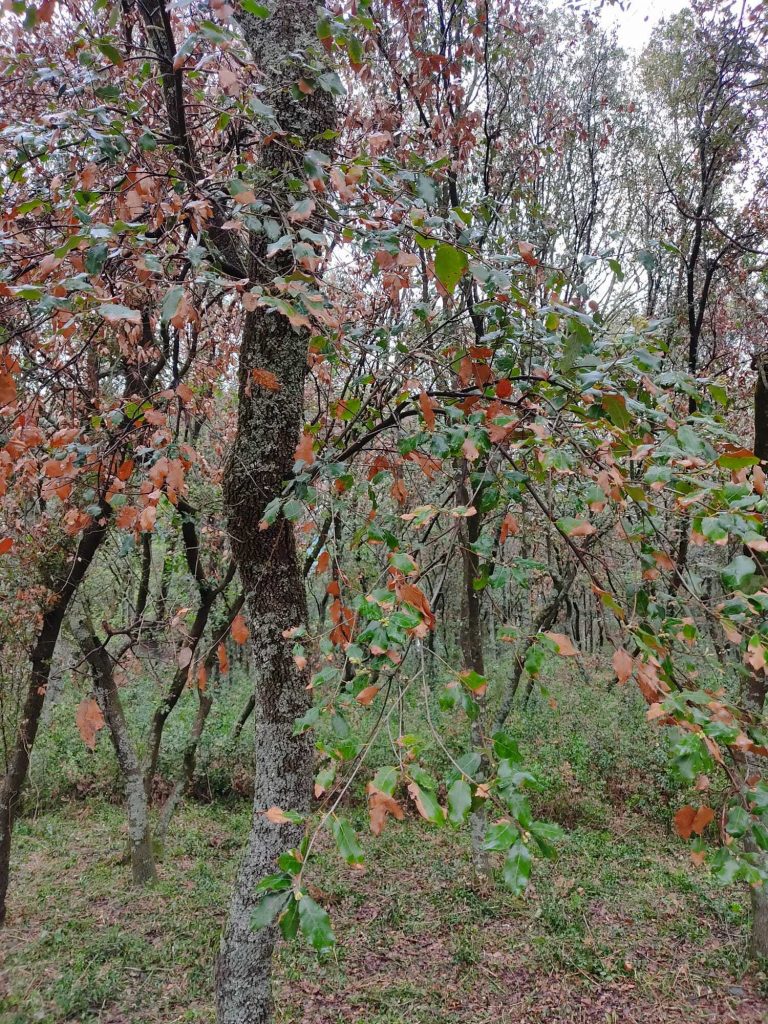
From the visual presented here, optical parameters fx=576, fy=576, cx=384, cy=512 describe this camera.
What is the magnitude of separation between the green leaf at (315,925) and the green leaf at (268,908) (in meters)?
0.06

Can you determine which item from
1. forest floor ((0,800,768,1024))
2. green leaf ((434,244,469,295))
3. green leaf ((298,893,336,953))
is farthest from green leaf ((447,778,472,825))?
forest floor ((0,800,768,1024))

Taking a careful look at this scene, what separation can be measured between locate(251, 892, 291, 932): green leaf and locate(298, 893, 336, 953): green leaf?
65mm

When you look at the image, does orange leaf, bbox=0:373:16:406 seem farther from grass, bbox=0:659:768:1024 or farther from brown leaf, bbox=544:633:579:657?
grass, bbox=0:659:768:1024

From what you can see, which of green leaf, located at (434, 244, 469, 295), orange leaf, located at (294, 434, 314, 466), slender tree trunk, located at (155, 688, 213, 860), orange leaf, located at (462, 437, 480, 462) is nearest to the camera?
green leaf, located at (434, 244, 469, 295)

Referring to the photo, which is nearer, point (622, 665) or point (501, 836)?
point (501, 836)

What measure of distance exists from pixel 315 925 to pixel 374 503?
58.9 inches

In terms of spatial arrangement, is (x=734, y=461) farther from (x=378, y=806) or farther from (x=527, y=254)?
(x=378, y=806)

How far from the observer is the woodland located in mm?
1437

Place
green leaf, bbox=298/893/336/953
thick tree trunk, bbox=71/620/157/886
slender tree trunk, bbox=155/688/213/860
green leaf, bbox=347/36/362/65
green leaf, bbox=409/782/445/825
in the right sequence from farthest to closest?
slender tree trunk, bbox=155/688/213/860 < thick tree trunk, bbox=71/620/157/886 < green leaf, bbox=347/36/362/65 < green leaf, bbox=409/782/445/825 < green leaf, bbox=298/893/336/953

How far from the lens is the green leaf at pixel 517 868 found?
97 centimetres

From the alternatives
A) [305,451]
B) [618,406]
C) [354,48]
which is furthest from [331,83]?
[618,406]

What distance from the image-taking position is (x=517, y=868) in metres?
0.99

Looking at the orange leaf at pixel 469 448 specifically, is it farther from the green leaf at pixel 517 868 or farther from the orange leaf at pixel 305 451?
the green leaf at pixel 517 868

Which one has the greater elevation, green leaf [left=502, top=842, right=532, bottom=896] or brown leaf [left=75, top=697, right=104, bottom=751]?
brown leaf [left=75, top=697, right=104, bottom=751]
